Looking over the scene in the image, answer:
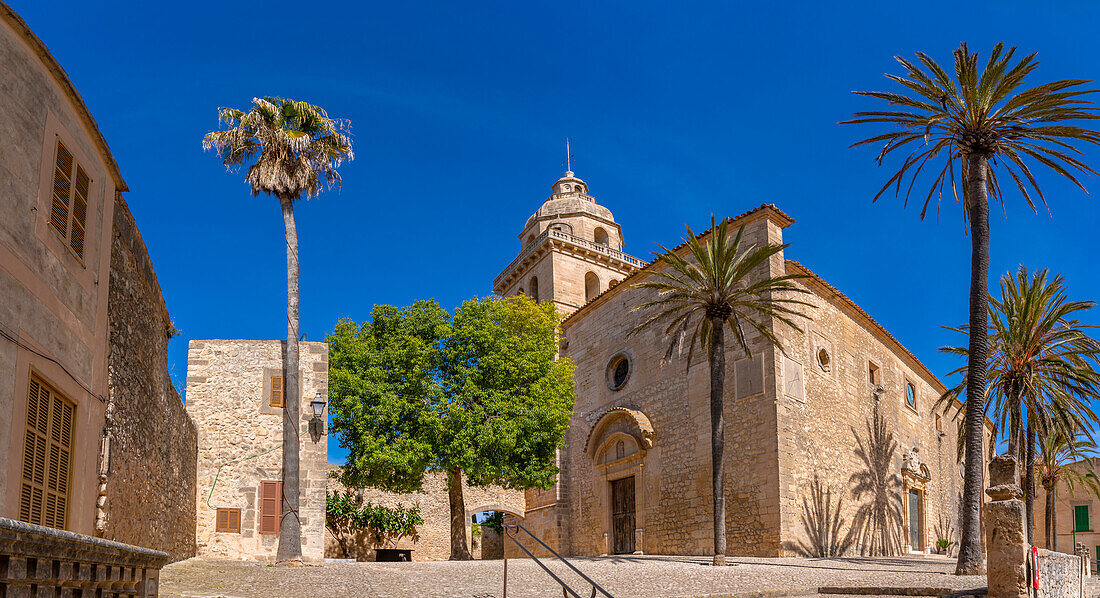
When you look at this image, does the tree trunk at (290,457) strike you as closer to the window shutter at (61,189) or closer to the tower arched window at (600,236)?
the window shutter at (61,189)

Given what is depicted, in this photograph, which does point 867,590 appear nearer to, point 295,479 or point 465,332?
point 295,479

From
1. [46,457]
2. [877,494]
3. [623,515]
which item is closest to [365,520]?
[623,515]

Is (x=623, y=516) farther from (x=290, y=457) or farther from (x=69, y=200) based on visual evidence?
(x=69, y=200)

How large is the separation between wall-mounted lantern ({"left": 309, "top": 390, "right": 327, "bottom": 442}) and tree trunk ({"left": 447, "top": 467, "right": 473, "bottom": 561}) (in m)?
4.92

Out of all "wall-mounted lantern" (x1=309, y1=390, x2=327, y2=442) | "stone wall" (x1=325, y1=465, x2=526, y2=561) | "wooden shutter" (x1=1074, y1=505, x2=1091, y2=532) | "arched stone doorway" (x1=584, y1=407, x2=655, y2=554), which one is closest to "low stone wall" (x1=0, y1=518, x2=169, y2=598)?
"wall-mounted lantern" (x1=309, y1=390, x2=327, y2=442)

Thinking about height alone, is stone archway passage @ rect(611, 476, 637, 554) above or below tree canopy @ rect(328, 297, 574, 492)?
below

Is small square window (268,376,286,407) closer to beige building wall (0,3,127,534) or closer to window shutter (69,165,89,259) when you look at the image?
beige building wall (0,3,127,534)

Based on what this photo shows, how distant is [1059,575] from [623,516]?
16106 mm

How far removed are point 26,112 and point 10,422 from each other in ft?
9.46

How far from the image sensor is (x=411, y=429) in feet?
74.9

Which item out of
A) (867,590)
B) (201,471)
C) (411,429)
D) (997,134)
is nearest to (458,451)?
(411,429)

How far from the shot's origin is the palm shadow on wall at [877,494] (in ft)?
80.0

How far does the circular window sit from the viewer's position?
92.1 feet

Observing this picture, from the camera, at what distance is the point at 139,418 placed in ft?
39.3
